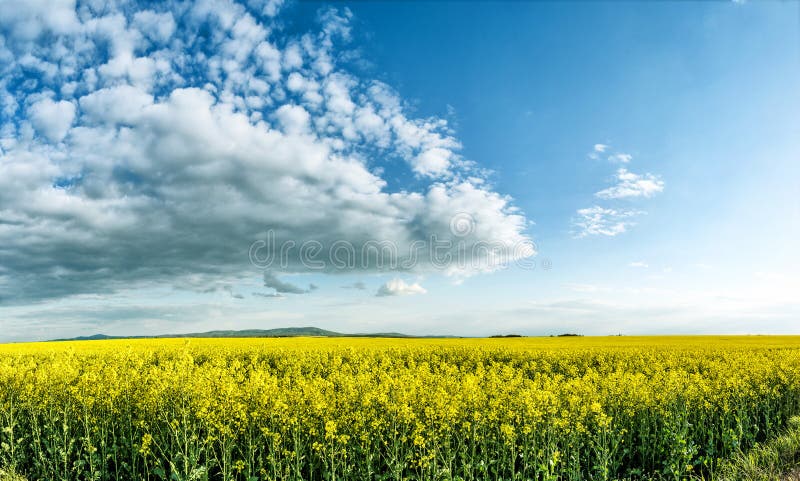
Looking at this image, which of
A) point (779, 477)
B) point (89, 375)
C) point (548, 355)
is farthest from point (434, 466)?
point (548, 355)

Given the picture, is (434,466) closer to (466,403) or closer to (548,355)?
(466,403)

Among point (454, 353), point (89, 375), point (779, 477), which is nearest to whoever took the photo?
point (779, 477)

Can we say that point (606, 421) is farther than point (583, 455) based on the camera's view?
No

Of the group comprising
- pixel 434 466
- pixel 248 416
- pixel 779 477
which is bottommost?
pixel 779 477

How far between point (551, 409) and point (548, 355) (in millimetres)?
15163

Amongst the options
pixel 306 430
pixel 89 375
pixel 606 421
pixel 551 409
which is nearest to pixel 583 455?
pixel 606 421

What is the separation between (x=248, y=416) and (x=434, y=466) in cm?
391

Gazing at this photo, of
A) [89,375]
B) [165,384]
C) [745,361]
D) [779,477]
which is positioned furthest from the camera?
[745,361]

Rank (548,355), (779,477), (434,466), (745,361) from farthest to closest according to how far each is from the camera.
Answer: (548,355) < (745,361) < (779,477) < (434,466)

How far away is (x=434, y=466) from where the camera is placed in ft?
25.1

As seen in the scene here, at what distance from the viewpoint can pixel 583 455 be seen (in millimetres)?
10297

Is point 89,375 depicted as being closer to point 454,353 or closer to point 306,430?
point 306,430

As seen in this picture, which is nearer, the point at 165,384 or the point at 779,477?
the point at 779,477

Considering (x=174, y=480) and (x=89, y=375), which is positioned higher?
(x=89, y=375)
